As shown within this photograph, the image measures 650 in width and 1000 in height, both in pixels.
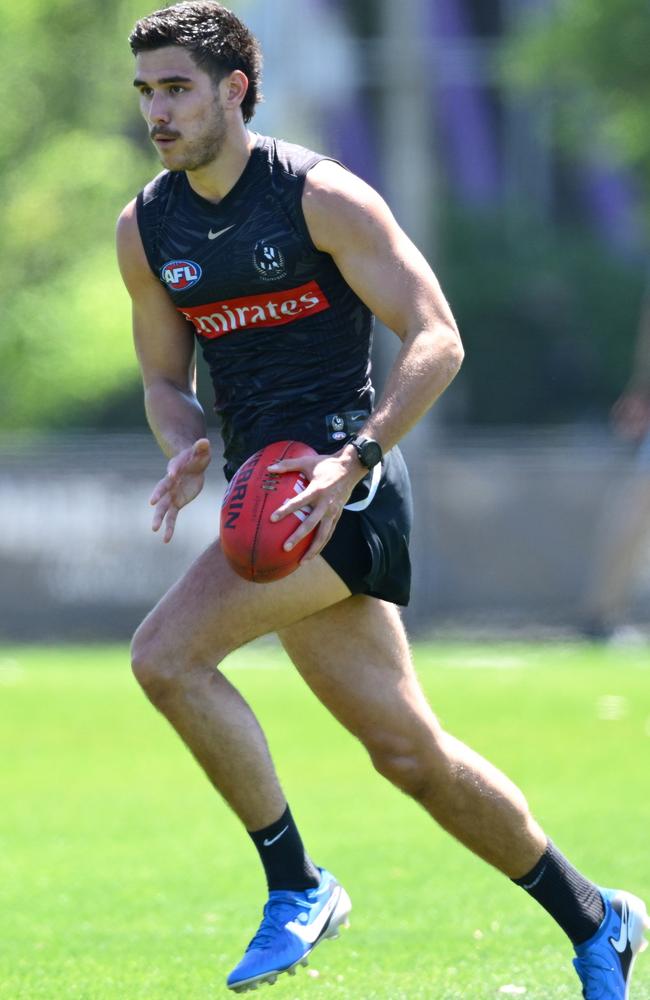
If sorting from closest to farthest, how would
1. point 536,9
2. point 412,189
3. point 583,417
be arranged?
point 412,189 < point 583,417 < point 536,9

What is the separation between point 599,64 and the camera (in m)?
17.4

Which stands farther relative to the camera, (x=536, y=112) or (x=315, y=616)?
(x=536, y=112)

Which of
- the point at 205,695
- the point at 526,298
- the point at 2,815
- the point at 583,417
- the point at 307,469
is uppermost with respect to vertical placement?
the point at 307,469

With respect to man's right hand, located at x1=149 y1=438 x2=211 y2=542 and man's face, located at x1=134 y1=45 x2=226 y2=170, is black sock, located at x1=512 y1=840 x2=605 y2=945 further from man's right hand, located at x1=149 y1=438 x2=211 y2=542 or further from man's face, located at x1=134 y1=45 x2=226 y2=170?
man's face, located at x1=134 y1=45 x2=226 y2=170

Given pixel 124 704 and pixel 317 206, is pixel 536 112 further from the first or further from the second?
pixel 317 206

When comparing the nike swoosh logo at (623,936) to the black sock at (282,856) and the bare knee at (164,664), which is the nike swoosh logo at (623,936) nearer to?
the black sock at (282,856)

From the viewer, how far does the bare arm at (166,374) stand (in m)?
5.01

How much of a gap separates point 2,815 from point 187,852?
1127mm

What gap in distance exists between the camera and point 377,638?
4.88 m

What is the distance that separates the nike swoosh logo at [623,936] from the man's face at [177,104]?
2296mm

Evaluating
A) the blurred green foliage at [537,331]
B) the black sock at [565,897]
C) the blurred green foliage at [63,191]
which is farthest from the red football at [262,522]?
the blurred green foliage at [537,331]

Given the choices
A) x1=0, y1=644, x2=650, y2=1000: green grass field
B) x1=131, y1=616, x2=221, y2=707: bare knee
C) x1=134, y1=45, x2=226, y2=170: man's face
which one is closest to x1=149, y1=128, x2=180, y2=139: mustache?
x1=134, y1=45, x2=226, y2=170: man's face

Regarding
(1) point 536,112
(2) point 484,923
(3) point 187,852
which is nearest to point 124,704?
(3) point 187,852

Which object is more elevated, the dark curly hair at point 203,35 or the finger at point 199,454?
the dark curly hair at point 203,35
